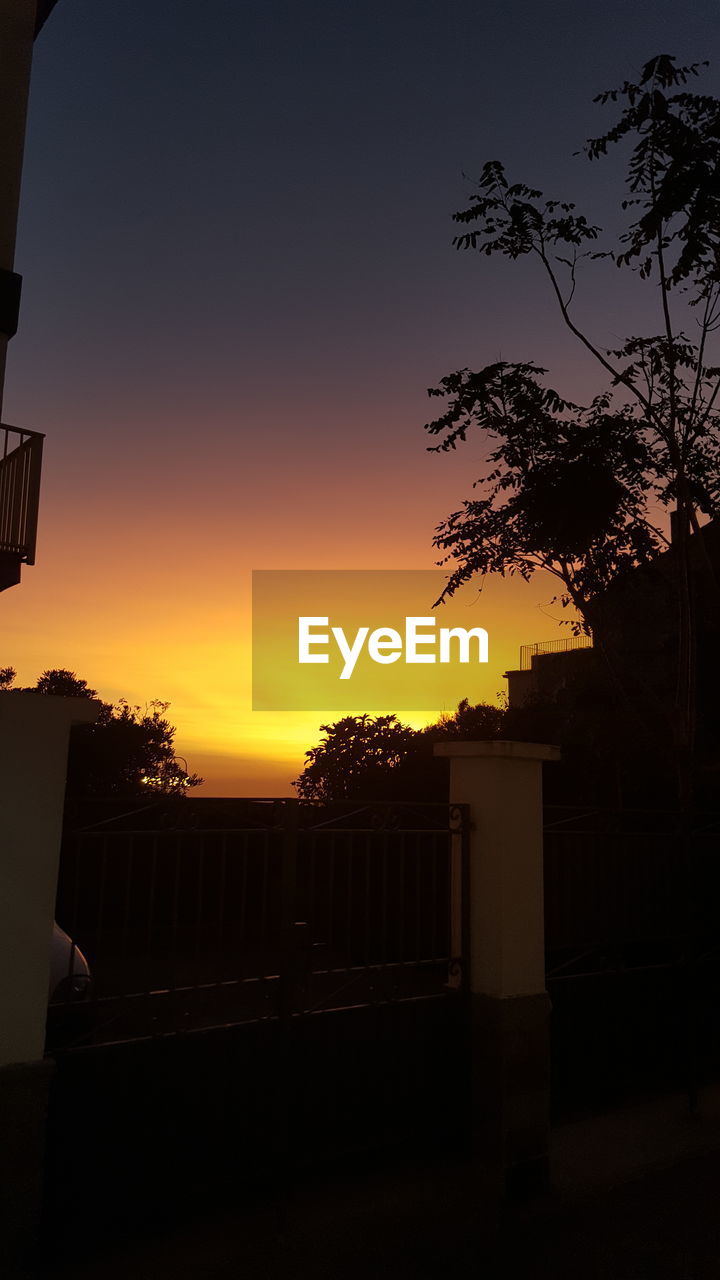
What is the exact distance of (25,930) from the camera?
12.8 ft

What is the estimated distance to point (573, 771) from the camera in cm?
2462

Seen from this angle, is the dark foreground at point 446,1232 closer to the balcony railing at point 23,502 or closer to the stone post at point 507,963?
the stone post at point 507,963

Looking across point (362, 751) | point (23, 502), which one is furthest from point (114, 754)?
point (23, 502)

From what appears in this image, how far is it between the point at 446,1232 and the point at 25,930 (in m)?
2.64

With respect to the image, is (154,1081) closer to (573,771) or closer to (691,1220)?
(691,1220)

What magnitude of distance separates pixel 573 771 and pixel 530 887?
64.1ft

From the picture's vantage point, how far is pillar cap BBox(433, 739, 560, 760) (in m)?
5.63

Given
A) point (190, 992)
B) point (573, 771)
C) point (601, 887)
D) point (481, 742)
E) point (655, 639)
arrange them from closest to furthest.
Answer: point (190, 992) → point (481, 742) → point (601, 887) → point (573, 771) → point (655, 639)

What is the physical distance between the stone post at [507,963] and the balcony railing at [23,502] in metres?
9.28

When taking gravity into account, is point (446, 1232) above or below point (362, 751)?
below

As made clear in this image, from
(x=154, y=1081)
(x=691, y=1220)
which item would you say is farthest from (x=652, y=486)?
(x=154, y=1081)

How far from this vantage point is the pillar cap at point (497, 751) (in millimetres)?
5633

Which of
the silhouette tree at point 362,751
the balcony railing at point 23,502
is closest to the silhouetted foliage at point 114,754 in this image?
the silhouette tree at point 362,751

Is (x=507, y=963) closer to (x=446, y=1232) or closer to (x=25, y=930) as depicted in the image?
(x=446, y=1232)
